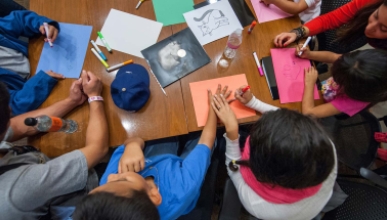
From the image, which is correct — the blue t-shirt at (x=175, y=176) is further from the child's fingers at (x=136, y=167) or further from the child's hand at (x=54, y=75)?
the child's hand at (x=54, y=75)

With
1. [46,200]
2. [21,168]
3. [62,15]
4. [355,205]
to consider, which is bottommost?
[355,205]

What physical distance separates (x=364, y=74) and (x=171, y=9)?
0.88m

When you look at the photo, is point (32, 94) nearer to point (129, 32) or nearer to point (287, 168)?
point (129, 32)

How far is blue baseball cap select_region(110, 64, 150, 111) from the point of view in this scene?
94 cm

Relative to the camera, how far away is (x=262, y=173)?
2.47 ft

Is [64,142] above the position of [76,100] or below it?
below

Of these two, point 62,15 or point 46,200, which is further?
point 62,15

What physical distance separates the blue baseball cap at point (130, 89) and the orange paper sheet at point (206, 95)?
0.67 ft

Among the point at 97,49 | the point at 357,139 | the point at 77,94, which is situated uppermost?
the point at 97,49

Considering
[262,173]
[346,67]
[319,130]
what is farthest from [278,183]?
[346,67]

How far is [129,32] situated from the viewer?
3.59ft

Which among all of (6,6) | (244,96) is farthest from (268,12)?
(6,6)

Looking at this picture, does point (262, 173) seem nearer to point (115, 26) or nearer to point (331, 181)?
point (331, 181)

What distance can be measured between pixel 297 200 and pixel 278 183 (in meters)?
0.12
